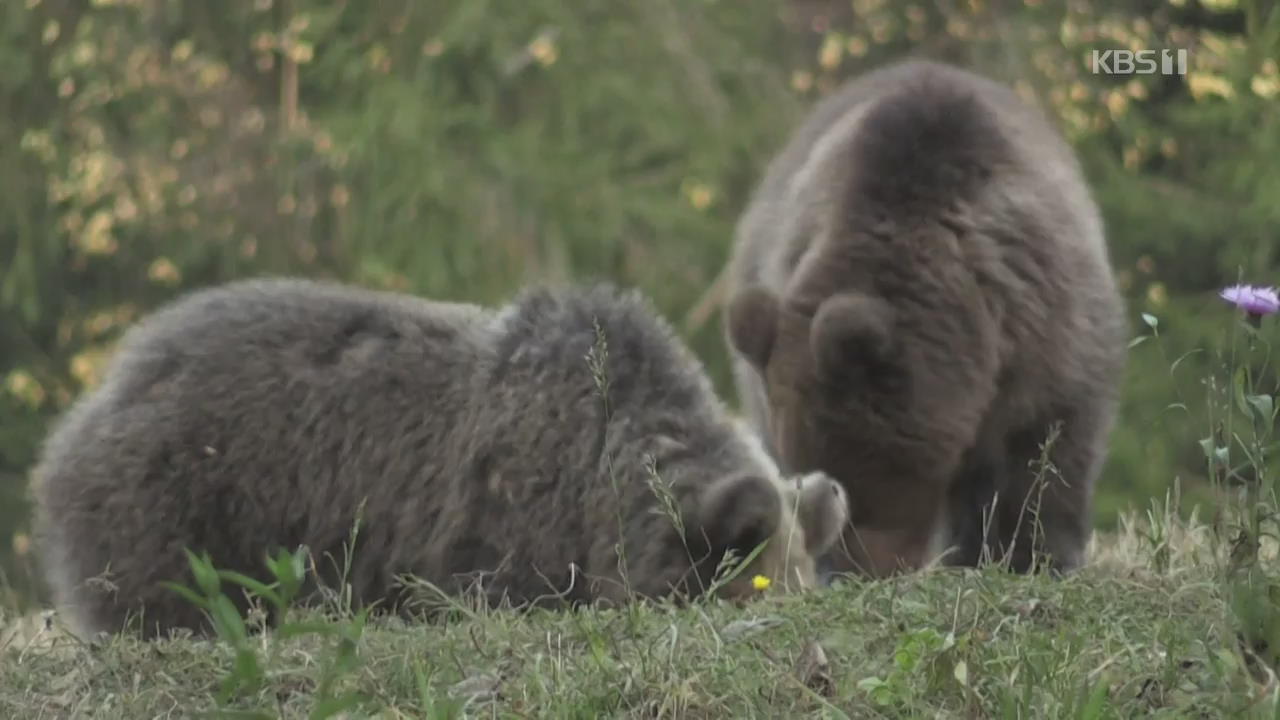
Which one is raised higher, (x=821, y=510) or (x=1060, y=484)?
(x=821, y=510)

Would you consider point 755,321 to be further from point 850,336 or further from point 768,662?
point 768,662

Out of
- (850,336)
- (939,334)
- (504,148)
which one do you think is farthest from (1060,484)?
(504,148)

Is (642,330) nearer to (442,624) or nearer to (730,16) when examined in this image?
(442,624)

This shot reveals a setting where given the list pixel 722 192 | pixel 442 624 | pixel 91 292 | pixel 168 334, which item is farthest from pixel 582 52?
pixel 442 624

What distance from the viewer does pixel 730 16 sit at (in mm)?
13289

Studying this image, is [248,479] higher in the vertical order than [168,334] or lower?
lower

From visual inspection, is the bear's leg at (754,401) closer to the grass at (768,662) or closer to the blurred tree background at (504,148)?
the grass at (768,662)

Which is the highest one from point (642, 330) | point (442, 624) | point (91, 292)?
point (642, 330)

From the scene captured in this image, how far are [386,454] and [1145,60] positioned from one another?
287 inches

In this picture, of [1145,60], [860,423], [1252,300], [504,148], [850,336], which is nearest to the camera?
[1252,300]

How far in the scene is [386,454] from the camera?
5.39 m

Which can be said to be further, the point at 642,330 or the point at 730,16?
the point at 730,16

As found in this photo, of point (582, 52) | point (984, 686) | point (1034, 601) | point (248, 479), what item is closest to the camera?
point (984, 686)

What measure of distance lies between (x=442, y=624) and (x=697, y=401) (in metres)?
1.24
